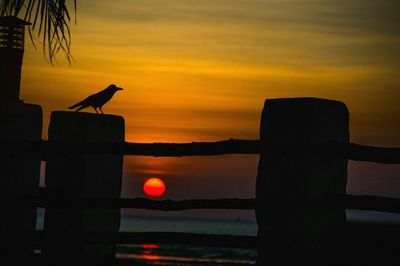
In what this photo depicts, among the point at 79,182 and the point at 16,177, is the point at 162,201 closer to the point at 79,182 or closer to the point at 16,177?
the point at 79,182

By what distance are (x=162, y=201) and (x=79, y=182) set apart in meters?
0.94

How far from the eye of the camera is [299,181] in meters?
6.17

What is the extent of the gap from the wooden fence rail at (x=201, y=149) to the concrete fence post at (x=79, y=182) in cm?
24

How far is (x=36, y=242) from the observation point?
26.7ft

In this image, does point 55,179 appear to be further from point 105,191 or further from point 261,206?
point 261,206

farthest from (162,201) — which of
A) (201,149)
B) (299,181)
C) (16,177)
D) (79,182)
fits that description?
(299,181)

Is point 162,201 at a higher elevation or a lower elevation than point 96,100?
lower

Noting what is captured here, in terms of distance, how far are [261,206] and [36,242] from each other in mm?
2611

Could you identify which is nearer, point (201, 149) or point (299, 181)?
point (299, 181)

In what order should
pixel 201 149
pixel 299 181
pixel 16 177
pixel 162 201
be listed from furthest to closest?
pixel 16 177 < pixel 162 201 < pixel 201 149 < pixel 299 181

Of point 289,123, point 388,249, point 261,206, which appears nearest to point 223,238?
point 261,206

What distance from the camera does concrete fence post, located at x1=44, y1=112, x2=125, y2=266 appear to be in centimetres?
810

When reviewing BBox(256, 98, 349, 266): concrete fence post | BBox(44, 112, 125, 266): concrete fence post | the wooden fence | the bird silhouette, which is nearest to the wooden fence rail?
the wooden fence

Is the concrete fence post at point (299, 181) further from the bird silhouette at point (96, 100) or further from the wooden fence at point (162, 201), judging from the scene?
the bird silhouette at point (96, 100)
